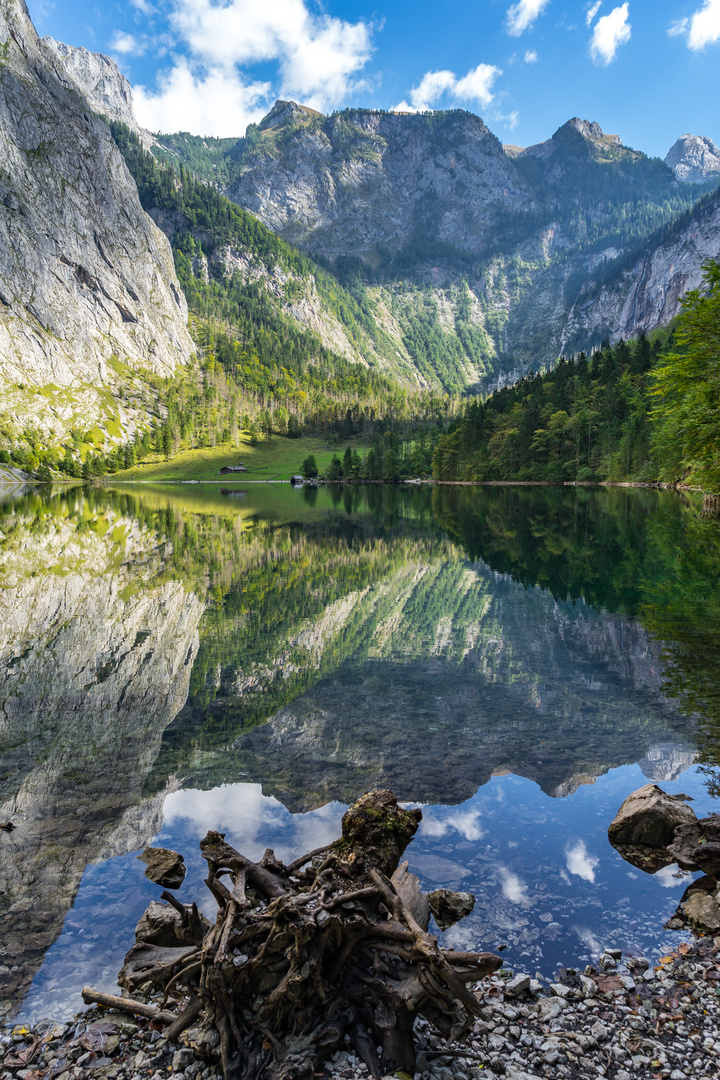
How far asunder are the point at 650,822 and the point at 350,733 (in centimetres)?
586

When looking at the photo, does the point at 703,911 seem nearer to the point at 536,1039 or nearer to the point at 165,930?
the point at 536,1039

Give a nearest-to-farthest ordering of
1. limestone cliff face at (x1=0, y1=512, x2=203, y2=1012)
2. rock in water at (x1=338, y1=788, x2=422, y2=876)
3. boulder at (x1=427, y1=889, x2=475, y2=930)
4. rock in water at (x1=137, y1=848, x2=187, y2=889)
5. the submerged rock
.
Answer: rock in water at (x1=338, y1=788, x2=422, y2=876), boulder at (x1=427, y1=889, x2=475, y2=930), limestone cliff face at (x1=0, y1=512, x2=203, y2=1012), rock in water at (x1=137, y1=848, x2=187, y2=889), the submerged rock

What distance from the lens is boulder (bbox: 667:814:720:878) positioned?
7641 millimetres

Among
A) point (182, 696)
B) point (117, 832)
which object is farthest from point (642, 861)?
point (182, 696)

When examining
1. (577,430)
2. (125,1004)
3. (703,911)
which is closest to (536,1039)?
(703,911)

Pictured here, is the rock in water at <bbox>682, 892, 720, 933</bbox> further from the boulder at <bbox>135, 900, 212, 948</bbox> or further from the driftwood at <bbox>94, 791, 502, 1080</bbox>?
the boulder at <bbox>135, 900, 212, 948</bbox>

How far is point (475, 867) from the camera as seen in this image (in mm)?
7863

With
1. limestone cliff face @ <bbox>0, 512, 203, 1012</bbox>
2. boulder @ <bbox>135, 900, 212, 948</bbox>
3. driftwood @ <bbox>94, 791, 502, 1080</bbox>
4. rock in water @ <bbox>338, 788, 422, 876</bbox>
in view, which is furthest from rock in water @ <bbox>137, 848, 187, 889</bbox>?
rock in water @ <bbox>338, 788, 422, 876</bbox>

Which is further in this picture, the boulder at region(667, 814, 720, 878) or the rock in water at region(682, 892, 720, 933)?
the boulder at region(667, 814, 720, 878)

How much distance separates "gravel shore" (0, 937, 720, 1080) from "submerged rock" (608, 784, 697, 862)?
2.49 m

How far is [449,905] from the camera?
6.99 meters

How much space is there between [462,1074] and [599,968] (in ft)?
7.31

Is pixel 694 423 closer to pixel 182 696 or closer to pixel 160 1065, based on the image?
pixel 182 696

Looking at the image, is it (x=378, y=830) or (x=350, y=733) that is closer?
(x=378, y=830)
